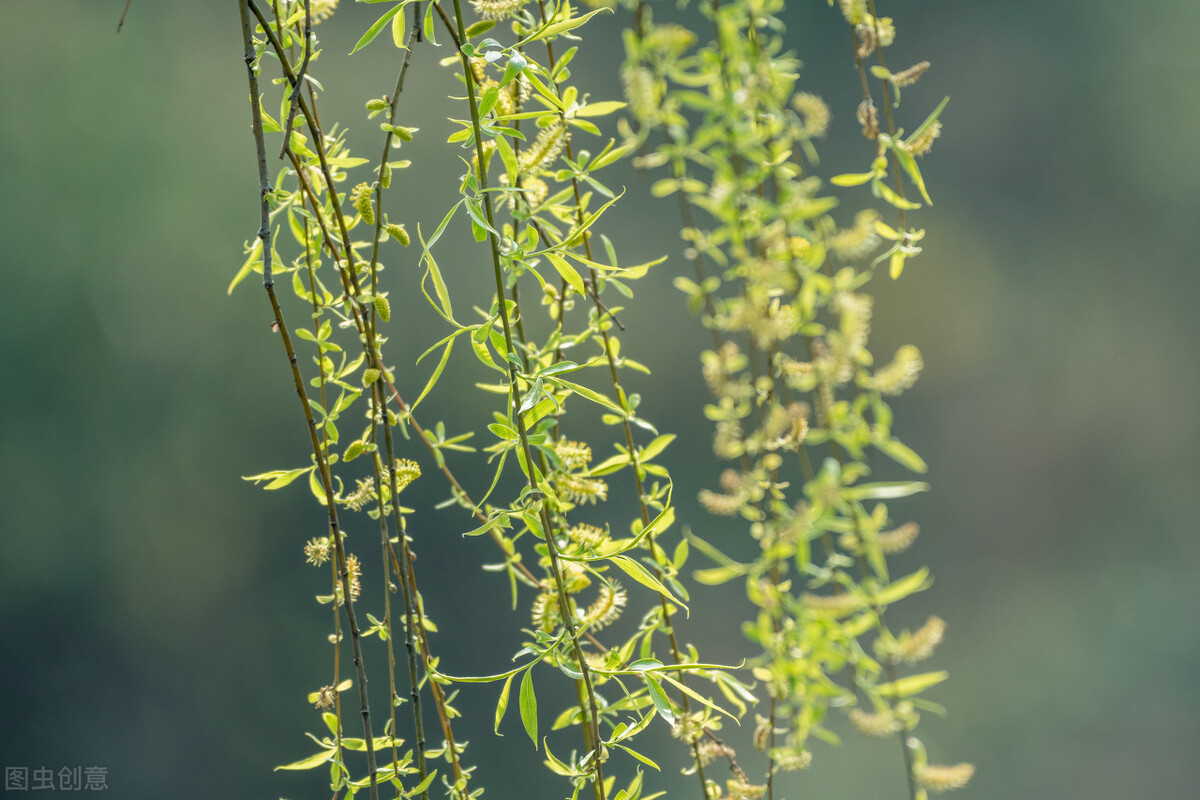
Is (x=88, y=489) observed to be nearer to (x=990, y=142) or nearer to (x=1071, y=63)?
(x=990, y=142)

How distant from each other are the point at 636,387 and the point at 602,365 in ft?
2.31

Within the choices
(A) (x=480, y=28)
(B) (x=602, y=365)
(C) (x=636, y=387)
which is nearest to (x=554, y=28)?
(A) (x=480, y=28)

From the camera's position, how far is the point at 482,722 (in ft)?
4.07

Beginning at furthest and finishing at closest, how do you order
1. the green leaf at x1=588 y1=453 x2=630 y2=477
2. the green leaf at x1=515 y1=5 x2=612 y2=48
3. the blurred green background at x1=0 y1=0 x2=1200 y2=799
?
the blurred green background at x1=0 y1=0 x2=1200 y2=799 < the green leaf at x1=588 y1=453 x2=630 y2=477 < the green leaf at x1=515 y1=5 x2=612 y2=48

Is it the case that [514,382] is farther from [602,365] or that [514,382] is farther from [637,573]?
[602,365]

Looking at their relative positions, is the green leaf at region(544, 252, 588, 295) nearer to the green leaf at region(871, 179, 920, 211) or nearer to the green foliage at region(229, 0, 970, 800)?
the green foliage at region(229, 0, 970, 800)

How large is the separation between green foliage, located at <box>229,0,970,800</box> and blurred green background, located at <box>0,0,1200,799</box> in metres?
0.72

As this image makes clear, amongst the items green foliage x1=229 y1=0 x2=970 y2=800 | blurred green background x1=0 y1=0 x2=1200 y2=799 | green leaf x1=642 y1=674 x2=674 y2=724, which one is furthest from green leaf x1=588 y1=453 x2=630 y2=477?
blurred green background x1=0 y1=0 x2=1200 y2=799

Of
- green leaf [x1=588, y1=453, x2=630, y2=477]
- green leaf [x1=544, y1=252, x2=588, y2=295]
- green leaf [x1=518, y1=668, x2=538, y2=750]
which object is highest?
green leaf [x1=544, y1=252, x2=588, y2=295]

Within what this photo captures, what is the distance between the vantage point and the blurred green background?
1.22 m

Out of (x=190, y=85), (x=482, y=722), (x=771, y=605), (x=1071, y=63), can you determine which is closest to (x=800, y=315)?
(x=771, y=605)

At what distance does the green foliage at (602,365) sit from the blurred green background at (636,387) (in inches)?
28.5

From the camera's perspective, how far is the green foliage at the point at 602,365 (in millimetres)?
353

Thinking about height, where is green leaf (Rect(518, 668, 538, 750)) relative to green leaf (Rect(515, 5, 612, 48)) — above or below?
below
